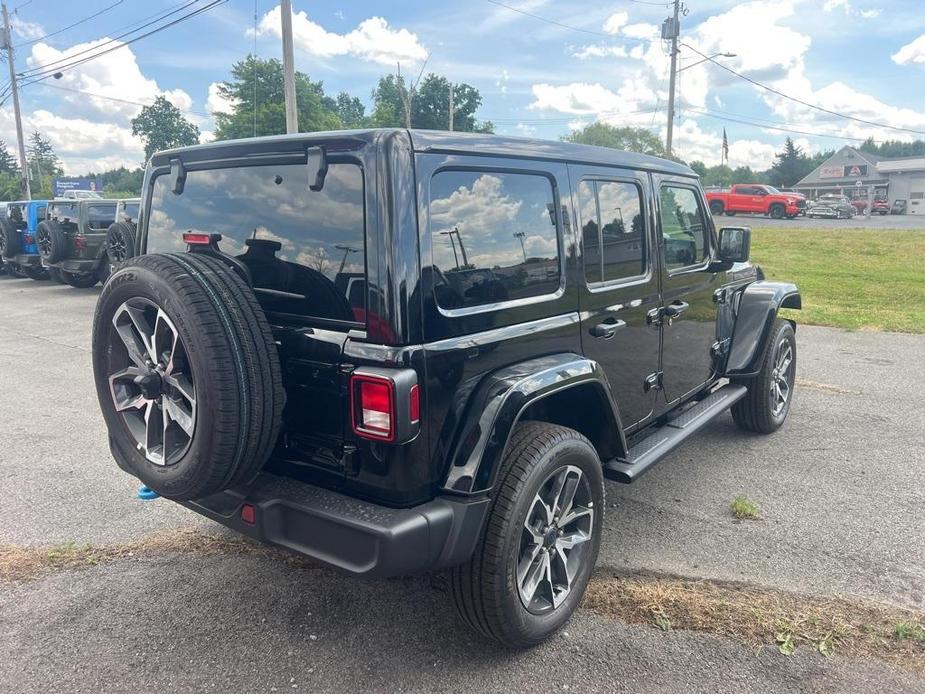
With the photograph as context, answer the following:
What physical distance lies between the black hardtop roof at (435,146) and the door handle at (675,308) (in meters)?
0.79

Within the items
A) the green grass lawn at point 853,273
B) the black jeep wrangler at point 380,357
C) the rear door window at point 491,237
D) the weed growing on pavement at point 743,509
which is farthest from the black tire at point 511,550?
the green grass lawn at point 853,273

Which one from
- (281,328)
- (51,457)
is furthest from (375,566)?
(51,457)

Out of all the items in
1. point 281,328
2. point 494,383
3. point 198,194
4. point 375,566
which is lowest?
point 375,566

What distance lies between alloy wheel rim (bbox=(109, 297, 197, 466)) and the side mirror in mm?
3389

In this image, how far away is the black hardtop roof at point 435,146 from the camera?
2383 mm

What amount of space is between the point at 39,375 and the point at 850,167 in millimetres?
73483

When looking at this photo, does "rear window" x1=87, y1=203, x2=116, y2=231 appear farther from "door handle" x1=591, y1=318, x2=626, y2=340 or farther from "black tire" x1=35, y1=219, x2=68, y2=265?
"door handle" x1=591, y1=318, x2=626, y2=340

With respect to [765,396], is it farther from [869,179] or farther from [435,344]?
[869,179]

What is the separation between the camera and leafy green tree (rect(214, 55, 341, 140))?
88.5 ft

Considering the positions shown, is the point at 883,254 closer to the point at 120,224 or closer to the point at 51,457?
the point at 120,224

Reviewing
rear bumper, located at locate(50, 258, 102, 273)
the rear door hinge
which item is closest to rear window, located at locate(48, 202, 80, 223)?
rear bumper, located at locate(50, 258, 102, 273)

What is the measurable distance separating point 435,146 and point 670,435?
2160 mm

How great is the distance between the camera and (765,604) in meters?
2.97

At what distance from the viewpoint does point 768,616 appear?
114 inches
